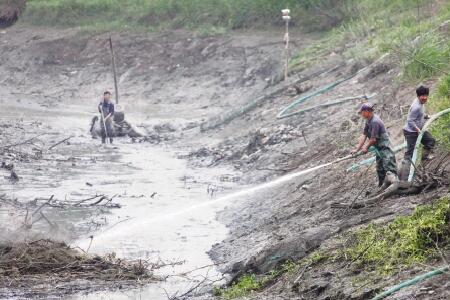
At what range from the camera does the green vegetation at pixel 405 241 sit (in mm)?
9852

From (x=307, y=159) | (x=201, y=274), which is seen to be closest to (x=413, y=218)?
(x=201, y=274)

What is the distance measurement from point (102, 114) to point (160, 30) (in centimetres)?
1156

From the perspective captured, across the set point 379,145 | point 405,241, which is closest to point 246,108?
point 379,145

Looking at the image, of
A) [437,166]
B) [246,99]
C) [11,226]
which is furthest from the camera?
[246,99]

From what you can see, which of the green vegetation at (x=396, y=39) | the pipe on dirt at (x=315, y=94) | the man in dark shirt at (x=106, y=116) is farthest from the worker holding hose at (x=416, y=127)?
the man in dark shirt at (x=106, y=116)

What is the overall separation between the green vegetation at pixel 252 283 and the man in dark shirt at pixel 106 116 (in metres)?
14.4

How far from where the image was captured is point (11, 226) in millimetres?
13930

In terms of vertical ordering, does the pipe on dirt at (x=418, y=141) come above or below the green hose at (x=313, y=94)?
above

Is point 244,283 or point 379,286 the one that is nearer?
point 379,286

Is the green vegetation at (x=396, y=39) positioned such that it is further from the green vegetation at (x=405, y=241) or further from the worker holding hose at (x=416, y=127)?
the green vegetation at (x=405, y=241)

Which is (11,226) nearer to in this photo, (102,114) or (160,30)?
(102,114)

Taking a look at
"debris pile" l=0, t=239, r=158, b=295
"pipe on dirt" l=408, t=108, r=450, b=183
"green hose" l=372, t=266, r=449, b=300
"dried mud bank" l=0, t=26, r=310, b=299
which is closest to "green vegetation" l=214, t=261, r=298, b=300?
"dried mud bank" l=0, t=26, r=310, b=299

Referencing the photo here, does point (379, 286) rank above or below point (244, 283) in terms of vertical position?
above

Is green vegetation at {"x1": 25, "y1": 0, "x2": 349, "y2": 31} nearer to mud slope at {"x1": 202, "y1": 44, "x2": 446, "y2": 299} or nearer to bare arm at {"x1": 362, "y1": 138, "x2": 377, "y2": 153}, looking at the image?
mud slope at {"x1": 202, "y1": 44, "x2": 446, "y2": 299}
